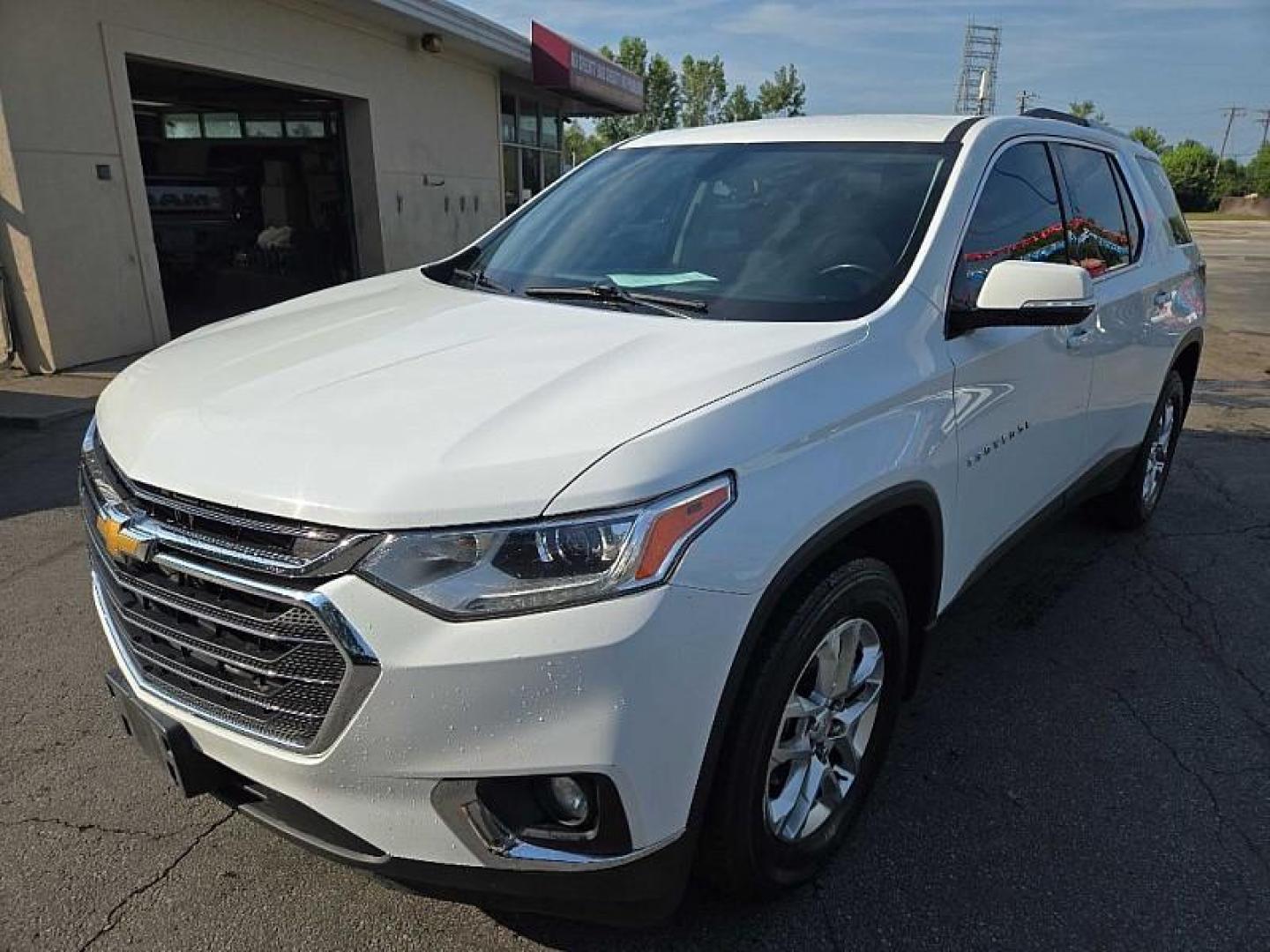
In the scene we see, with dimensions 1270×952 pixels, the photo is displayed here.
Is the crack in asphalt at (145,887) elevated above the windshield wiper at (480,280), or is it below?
below

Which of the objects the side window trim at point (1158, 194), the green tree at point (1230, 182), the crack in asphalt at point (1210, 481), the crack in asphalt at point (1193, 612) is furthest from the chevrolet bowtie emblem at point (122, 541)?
the green tree at point (1230, 182)

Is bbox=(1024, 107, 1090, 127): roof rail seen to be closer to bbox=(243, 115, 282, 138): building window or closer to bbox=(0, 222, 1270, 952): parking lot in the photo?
bbox=(0, 222, 1270, 952): parking lot

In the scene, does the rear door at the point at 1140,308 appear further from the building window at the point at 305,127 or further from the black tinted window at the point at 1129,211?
the building window at the point at 305,127

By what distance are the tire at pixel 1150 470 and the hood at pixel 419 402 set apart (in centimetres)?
301

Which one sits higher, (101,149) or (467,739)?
(101,149)

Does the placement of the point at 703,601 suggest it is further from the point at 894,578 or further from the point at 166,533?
the point at 166,533

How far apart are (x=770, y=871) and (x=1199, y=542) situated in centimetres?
371

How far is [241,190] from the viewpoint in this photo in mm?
16156

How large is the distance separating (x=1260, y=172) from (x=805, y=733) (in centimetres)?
10485

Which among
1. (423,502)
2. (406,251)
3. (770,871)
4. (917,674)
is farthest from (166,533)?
(406,251)

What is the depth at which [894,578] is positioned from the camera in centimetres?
244

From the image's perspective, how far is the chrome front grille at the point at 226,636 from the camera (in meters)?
1.72

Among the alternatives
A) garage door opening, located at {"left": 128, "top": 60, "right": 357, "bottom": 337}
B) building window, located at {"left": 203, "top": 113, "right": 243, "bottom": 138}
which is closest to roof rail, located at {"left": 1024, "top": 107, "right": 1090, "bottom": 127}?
garage door opening, located at {"left": 128, "top": 60, "right": 357, "bottom": 337}

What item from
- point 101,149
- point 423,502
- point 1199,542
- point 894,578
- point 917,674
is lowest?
point 1199,542
